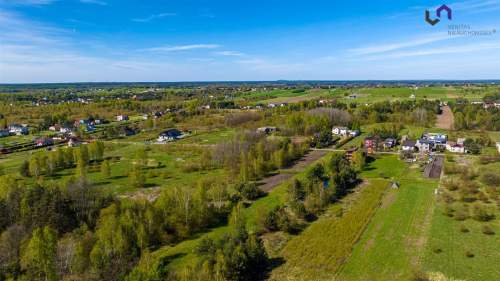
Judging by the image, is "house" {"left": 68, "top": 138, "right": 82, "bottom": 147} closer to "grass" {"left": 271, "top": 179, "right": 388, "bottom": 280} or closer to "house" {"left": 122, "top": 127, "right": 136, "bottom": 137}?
Answer: "house" {"left": 122, "top": 127, "right": 136, "bottom": 137}

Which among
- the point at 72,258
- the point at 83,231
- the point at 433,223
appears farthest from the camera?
the point at 433,223

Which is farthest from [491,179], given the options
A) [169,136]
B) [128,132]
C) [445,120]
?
[128,132]

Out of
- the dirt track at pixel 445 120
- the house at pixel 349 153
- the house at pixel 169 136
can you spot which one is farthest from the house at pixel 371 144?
the house at pixel 169 136

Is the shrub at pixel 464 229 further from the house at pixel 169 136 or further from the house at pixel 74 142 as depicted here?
the house at pixel 74 142

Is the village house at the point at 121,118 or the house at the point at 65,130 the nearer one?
the house at the point at 65,130

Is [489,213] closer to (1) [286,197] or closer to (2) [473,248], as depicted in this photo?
(2) [473,248]

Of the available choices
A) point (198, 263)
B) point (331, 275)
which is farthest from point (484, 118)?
point (198, 263)

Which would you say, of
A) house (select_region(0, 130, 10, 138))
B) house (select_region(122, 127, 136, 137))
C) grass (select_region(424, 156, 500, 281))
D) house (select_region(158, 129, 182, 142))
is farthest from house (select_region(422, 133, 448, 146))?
house (select_region(0, 130, 10, 138))
